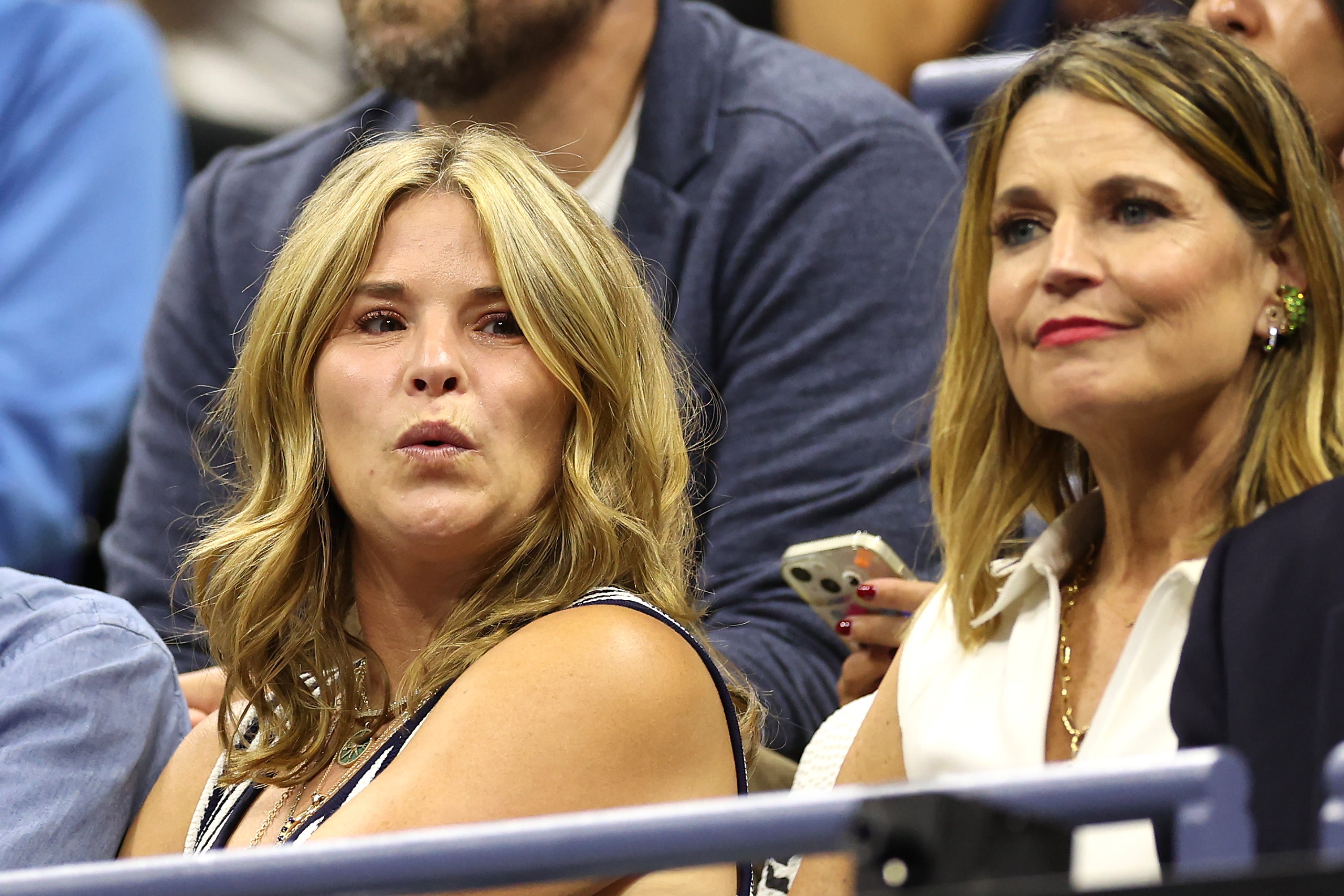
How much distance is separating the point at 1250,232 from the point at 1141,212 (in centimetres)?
11

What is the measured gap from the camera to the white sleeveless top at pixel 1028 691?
4.85 feet

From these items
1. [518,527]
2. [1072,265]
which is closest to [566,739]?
[518,527]

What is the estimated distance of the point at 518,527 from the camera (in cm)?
150

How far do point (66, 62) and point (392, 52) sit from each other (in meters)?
0.94

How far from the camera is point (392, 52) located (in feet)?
8.73

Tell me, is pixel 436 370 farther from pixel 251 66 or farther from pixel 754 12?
pixel 251 66

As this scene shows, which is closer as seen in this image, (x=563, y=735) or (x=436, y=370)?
(x=563, y=735)

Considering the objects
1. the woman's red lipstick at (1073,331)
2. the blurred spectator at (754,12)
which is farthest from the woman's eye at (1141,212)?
the blurred spectator at (754,12)

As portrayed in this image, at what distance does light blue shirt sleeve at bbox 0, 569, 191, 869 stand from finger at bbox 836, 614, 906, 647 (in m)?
0.72

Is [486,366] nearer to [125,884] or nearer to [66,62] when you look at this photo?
[125,884]

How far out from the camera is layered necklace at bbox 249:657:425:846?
1.47 meters

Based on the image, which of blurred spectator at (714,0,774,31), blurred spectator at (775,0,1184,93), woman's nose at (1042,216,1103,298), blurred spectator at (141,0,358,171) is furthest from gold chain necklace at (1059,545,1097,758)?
blurred spectator at (141,0,358,171)

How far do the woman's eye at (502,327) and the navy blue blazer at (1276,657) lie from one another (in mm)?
641

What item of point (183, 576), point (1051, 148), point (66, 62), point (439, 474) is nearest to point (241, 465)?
point (439, 474)
